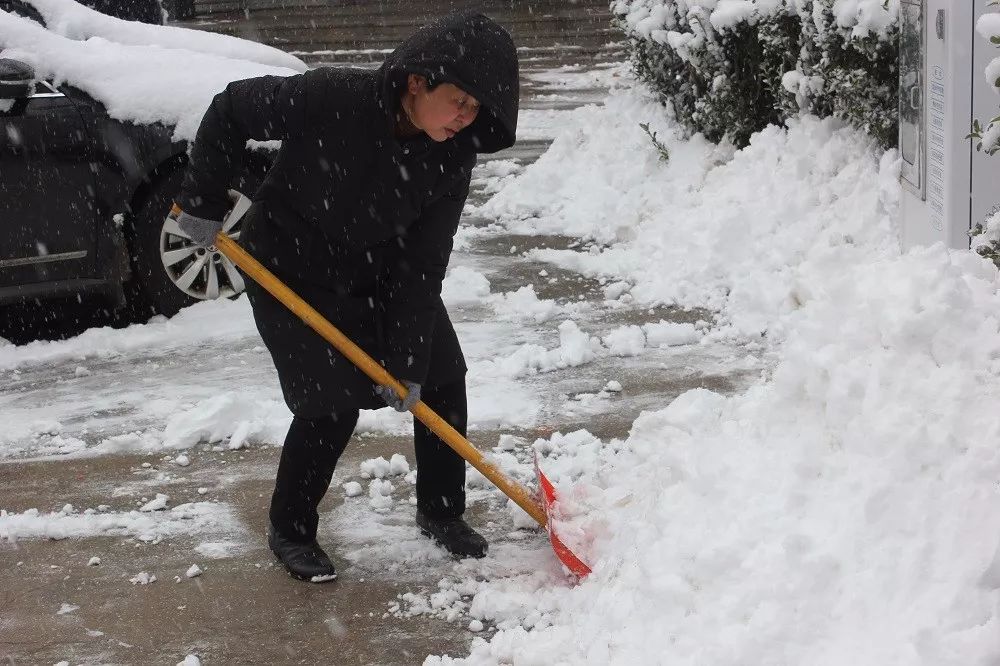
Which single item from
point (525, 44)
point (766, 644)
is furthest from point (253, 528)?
point (525, 44)

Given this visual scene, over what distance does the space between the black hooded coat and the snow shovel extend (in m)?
0.04

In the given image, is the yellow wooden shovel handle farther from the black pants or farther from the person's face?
the person's face

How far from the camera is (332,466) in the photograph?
142 inches

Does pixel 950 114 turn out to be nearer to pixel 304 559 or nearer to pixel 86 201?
pixel 304 559

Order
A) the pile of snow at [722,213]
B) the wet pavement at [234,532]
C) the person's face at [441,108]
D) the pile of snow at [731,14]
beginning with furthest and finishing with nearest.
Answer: the pile of snow at [722,213] < the pile of snow at [731,14] < the wet pavement at [234,532] < the person's face at [441,108]

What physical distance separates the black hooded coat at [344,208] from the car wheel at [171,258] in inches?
96.2

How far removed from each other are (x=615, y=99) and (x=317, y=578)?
20.0ft

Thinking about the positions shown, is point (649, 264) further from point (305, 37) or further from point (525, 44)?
point (305, 37)

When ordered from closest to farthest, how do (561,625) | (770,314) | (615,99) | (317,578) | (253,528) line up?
1. (561,625)
2. (317,578)
3. (253,528)
4. (770,314)
5. (615,99)

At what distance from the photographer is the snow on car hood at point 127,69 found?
591 cm

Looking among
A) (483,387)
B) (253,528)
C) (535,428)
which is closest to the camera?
(253,528)

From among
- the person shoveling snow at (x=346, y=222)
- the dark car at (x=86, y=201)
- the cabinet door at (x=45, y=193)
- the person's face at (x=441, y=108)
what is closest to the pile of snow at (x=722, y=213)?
the person shoveling snow at (x=346, y=222)

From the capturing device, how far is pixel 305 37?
56.8 feet

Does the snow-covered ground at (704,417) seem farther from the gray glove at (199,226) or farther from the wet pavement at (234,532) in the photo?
the gray glove at (199,226)
